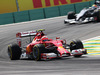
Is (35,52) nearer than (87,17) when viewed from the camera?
Yes

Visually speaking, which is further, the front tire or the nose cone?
the front tire

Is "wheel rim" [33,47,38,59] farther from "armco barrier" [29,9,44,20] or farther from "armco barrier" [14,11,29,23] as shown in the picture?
"armco barrier" [29,9,44,20]

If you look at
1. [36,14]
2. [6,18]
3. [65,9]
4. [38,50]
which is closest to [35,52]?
[38,50]

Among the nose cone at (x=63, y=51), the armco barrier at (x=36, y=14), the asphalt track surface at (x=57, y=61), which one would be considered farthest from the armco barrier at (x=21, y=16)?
the nose cone at (x=63, y=51)

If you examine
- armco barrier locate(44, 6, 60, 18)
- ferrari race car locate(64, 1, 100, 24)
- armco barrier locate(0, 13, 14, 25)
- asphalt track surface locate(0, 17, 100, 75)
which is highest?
armco barrier locate(44, 6, 60, 18)

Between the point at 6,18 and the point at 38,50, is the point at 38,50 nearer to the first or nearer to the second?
the point at 38,50

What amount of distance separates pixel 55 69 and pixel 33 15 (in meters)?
24.2

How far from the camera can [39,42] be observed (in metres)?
14.3

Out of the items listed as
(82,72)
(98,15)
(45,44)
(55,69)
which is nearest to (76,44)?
(45,44)

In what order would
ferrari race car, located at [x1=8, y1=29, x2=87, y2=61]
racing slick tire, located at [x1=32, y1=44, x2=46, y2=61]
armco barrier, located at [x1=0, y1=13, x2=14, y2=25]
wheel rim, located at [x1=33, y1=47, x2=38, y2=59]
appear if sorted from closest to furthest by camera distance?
1. ferrari race car, located at [x1=8, y1=29, x2=87, y2=61]
2. racing slick tire, located at [x1=32, y1=44, x2=46, y2=61]
3. wheel rim, located at [x1=33, y1=47, x2=38, y2=59]
4. armco barrier, located at [x1=0, y1=13, x2=14, y2=25]

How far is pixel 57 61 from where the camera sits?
12.8m

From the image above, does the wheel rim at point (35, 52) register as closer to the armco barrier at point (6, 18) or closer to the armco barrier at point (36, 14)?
the armco barrier at point (6, 18)

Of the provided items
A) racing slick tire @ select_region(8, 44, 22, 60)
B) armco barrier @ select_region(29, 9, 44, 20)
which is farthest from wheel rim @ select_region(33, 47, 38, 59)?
armco barrier @ select_region(29, 9, 44, 20)

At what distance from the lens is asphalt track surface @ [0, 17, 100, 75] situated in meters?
10.4
